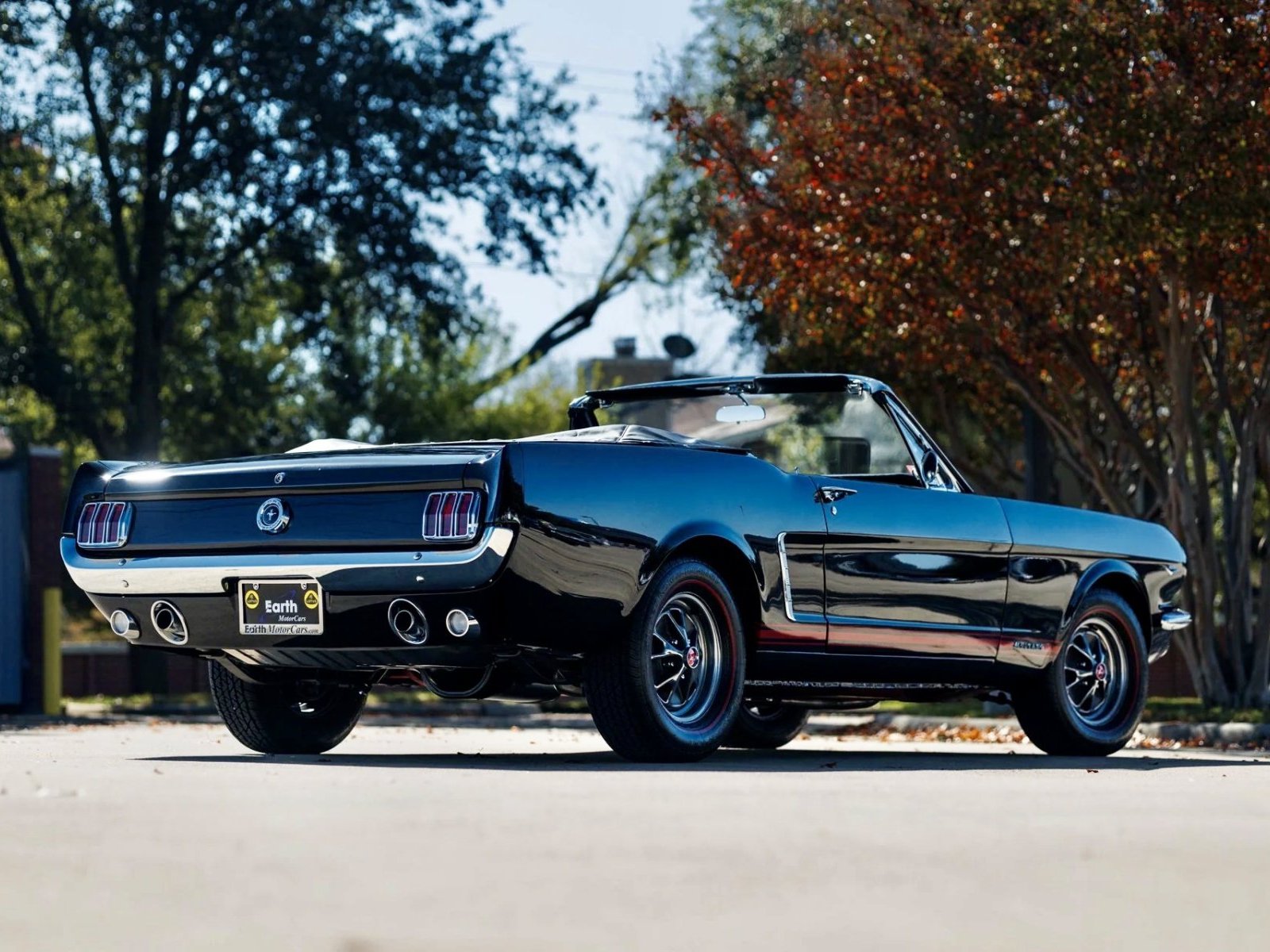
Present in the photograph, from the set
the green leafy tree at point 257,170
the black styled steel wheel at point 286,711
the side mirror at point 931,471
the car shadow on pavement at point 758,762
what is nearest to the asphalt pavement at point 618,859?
the car shadow on pavement at point 758,762

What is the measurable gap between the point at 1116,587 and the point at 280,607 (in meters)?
4.61

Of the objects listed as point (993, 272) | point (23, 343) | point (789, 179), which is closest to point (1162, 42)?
point (993, 272)

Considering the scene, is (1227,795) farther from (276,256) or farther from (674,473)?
(276,256)

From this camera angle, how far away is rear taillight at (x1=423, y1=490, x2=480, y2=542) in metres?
7.96

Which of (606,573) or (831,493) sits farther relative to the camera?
(831,493)

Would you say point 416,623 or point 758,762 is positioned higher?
point 416,623

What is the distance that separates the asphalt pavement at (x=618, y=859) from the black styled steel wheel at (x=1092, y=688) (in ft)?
6.74

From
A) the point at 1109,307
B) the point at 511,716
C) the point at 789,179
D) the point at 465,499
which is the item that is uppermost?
the point at 789,179

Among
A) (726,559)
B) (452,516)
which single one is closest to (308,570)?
(452,516)

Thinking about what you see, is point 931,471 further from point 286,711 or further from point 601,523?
point 286,711

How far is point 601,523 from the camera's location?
8148mm

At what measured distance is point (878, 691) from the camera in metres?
9.62

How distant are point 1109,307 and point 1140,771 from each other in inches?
408

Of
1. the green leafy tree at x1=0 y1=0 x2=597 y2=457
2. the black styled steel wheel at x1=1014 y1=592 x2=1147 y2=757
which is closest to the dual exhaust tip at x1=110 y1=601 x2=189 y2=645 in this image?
the black styled steel wheel at x1=1014 y1=592 x2=1147 y2=757
